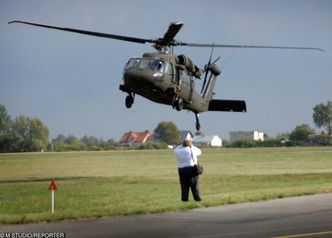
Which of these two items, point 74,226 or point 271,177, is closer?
point 74,226

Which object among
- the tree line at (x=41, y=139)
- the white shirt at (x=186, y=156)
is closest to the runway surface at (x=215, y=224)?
the white shirt at (x=186, y=156)

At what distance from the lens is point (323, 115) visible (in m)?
172

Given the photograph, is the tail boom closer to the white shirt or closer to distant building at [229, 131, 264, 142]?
the white shirt

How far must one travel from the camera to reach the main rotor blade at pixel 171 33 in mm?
31391

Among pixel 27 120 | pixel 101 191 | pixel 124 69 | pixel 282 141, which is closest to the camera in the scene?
pixel 101 191

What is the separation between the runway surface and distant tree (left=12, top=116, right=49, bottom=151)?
81.5 m

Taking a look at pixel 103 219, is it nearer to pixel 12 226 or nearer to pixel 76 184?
pixel 12 226

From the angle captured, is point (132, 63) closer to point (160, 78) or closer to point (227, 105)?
point (160, 78)

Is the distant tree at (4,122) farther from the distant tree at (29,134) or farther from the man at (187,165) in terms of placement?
the man at (187,165)

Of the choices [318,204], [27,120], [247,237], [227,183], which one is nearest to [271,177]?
[227,183]

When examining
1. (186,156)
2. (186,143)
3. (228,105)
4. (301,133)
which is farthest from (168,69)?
(301,133)

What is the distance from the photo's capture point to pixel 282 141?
142m

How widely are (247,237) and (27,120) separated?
91760 millimetres

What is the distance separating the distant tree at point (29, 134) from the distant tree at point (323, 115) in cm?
8370
